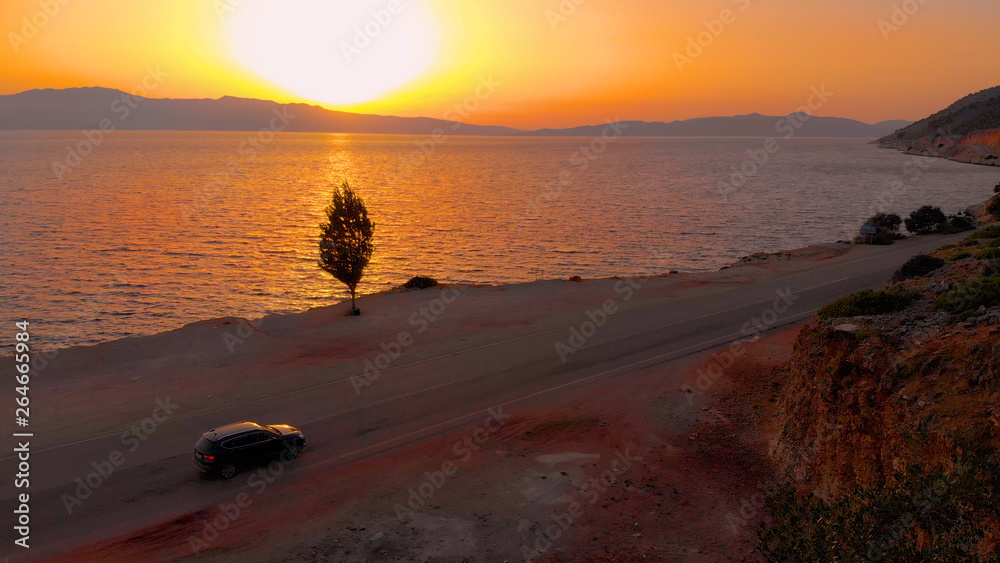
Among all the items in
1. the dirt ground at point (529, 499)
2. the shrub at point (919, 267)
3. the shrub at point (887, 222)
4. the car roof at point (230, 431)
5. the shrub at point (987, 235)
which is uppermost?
the shrub at point (987, 235)

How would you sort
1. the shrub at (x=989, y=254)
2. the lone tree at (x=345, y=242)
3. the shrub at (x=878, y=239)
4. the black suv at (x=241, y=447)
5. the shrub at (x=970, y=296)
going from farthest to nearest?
1. the shrub at (x=878, y=239)
2. the lone tree at (x=345, y=242)
3. the shrub at (x=989, y=254)
4. the black suv at (x=241, y=447)
5. the shrub at (x=970, y=296)

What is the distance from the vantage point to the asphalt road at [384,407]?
15938 mm

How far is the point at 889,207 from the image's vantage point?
86250 mm

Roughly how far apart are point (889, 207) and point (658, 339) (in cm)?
7784

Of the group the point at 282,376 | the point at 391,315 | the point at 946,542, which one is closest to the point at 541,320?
the point at 391,315

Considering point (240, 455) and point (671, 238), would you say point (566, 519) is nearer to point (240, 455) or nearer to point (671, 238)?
point (240, 455)

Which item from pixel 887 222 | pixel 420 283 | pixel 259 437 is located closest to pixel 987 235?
pixel 887 222

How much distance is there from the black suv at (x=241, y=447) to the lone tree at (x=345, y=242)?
17.1 meters

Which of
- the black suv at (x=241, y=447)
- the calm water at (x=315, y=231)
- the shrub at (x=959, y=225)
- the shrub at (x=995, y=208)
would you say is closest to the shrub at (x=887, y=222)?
the shrub at (x=959, y=225)

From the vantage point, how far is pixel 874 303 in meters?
17.5

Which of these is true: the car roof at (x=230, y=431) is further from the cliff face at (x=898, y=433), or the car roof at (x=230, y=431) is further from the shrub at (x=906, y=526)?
the shrub at (x=906, y=526)

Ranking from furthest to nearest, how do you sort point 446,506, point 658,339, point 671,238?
point 671,238 < point 658,339 < point 446,506

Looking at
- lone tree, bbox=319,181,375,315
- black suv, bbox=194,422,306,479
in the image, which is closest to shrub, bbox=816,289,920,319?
black suv, bbox=194,422,306,479

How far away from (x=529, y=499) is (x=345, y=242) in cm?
2370
